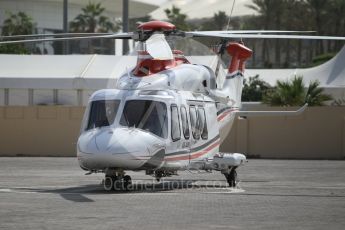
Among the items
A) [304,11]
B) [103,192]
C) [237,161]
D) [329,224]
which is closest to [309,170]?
[237,161]

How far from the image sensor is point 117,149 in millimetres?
17594

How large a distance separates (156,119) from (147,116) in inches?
8.4

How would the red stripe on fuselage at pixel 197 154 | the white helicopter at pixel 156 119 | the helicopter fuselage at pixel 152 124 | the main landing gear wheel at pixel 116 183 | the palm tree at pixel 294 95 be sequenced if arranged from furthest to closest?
1. the palm tree at pixel 294 95
2. the red stripe on fuselage at pixel 197 154
3. the main landing gear wheel at pixel 116 183
4. the white helicopter at pixel 156 119
5. the helicopter fuselage at pixel 152 124

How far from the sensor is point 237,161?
20375 mm

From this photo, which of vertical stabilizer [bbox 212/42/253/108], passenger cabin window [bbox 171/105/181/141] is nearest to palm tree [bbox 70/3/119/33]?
vertical stabilizer [bbox 212/42/253/108]

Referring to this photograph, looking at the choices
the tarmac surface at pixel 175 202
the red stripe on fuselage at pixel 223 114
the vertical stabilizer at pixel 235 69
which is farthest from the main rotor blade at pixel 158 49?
the vertical stabilizer at pixel 235 69

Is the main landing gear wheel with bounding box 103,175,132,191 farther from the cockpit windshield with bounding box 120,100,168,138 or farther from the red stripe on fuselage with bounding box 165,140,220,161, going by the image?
the cockpit windshield with bounding box 120,100,168,138

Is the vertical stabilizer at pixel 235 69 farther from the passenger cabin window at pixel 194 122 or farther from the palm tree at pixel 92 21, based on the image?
the palm tree at pixel 92 21

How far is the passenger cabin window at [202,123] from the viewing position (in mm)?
20778

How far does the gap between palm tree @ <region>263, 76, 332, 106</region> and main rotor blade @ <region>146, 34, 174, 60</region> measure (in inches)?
880

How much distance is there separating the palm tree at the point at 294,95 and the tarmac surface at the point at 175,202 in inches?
599

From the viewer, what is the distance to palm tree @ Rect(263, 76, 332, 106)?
4084cm

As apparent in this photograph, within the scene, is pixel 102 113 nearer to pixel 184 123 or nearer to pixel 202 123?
pixel 184 123

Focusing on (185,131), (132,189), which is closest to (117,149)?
(132,189)
